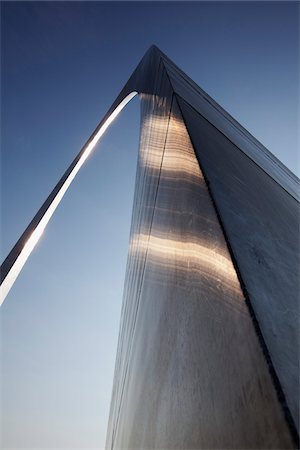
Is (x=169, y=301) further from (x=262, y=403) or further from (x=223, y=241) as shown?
(x=262, y=403)

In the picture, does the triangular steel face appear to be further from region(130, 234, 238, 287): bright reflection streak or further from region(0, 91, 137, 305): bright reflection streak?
region(0, 91, 137, 305): bright reflection streak

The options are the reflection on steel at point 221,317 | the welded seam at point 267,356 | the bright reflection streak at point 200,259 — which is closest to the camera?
the welded seam at point 267,356

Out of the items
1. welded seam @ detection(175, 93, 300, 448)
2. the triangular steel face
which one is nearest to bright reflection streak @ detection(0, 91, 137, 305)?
the triangular steel face

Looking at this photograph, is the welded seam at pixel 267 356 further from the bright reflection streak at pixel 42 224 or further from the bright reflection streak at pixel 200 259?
the bright reflection streak at pixel 42 224

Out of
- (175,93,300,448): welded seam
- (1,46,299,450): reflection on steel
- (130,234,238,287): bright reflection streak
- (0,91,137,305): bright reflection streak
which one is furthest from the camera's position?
(0,91,137,305): bright reflection streak

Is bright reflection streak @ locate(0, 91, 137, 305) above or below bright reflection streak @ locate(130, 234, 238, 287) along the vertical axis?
above

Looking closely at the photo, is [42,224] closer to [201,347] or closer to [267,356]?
[201,347]

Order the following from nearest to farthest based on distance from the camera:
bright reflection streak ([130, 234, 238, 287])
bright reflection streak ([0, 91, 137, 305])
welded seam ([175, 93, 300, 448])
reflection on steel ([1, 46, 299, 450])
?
welded seam ([175, 93, 300, 448]), reflection on steel ([1, 46, 299, 450]), bright reflection streak ([130, 234, 238, 287]), bright reflection streak ([0, 91, 137, 305])

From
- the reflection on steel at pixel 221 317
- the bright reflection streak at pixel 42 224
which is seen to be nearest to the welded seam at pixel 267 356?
the reflection on steel at pixel 221 317

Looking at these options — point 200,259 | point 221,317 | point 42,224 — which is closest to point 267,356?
point 221,317

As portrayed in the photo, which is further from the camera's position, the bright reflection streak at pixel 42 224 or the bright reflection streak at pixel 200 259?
the bright reflection streak at pixel 42 224

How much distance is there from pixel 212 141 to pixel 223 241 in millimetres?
1555

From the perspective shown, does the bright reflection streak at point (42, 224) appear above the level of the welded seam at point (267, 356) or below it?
above

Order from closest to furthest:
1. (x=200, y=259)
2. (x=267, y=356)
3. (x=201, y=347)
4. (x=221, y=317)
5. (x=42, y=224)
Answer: (x=267, y=356), (x=221, y=317), (x=201, y=347), (x=200, y=259), (x=42, y=224)
